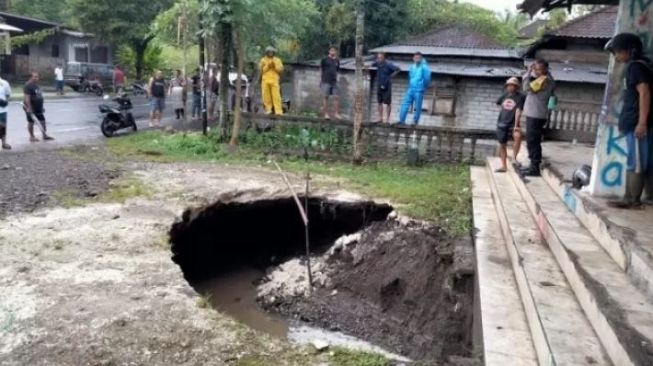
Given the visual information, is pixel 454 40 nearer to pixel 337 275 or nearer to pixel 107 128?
pixel 107 128

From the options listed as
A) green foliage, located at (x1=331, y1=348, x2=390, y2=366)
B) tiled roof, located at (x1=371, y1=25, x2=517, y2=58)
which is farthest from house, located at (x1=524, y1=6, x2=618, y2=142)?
green foliage, located at (x1=331, y1=348, x2=390, y2=366)

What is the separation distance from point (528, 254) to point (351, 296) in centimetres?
256

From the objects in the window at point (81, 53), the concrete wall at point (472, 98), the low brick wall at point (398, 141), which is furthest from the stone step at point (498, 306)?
the window at point (81, 53)

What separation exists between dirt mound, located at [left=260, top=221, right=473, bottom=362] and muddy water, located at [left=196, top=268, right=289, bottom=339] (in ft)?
0.61

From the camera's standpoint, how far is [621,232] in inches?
159

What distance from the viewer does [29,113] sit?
39.4ft

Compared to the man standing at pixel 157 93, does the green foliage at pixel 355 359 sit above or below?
below

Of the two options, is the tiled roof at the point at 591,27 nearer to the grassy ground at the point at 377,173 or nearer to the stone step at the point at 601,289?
the grassy ground at the point at 377,173

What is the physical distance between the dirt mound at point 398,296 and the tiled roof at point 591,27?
9.90 m

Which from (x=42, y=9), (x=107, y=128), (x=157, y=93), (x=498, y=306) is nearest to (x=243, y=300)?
(x=498, y=306)

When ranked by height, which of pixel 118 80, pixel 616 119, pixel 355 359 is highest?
pixel 118 80

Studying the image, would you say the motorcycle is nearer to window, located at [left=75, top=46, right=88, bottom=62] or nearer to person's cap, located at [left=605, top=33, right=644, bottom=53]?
person's cap, located at [left=605, top=33, right=644, bottom=53]

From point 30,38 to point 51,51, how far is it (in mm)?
3481

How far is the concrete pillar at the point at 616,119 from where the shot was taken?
4.90 m
